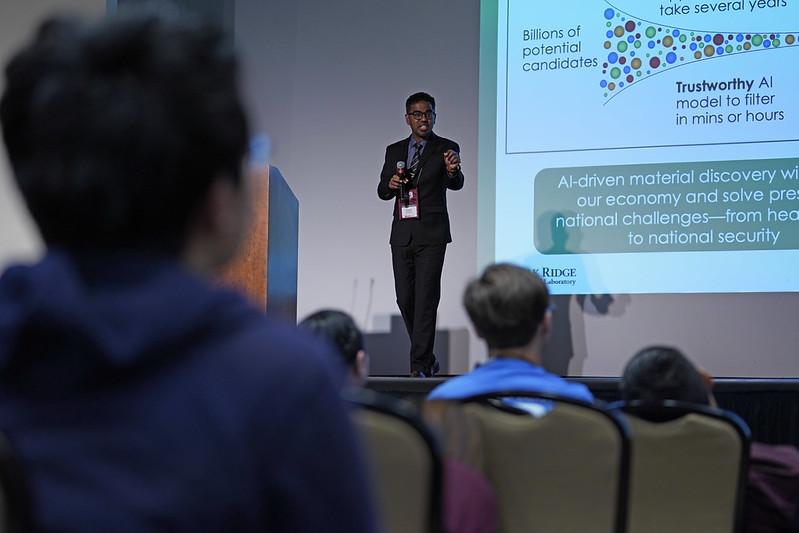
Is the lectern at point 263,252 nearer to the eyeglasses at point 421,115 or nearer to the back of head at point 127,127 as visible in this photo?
the eyeglasses at point 421,115

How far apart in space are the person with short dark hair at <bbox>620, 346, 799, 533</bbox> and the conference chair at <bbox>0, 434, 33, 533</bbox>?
3.58 ft

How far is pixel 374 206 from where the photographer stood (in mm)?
5715

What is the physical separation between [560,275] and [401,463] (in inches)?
159

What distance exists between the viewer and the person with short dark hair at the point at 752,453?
5.16 ft

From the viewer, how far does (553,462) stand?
137 cm

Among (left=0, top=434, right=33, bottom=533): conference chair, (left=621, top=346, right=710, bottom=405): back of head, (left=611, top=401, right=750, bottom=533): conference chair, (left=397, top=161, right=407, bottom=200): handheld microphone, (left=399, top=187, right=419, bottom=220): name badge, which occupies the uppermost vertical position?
(left=397, top=161, right=407, bottom=200): handheld microphone

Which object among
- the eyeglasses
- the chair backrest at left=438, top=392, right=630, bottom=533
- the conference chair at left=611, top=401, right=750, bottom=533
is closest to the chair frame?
the chair backrest at left=438, top=392, right=630, bottom=533

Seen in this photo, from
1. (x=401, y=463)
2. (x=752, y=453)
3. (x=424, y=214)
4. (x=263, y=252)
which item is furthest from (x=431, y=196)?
(x=401, y=463)

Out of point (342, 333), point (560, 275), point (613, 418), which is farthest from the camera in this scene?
point (560, 275)

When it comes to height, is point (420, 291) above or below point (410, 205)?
below

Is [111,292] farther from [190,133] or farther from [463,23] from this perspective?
[463,23]

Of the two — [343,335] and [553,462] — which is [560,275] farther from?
[553,462]

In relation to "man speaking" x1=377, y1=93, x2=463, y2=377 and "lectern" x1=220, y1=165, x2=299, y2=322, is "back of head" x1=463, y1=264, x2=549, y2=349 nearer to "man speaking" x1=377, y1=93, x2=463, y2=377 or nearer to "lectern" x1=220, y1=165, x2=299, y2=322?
"lectern" x1=220, y1=165, x2=299, y2=322

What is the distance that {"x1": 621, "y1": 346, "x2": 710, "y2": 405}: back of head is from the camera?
5.49 feet
